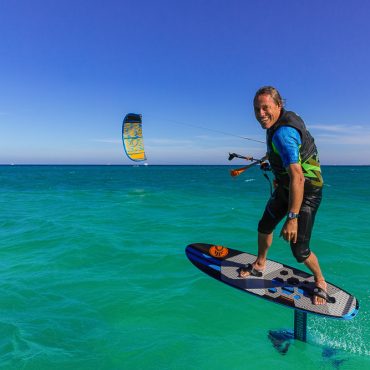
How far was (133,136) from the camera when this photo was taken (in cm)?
2605

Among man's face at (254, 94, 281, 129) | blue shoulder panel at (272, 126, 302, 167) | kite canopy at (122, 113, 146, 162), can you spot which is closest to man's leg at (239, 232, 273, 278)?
blue shoulder panel at (272, 126, 302, 167)

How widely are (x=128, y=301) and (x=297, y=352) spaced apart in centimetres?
346

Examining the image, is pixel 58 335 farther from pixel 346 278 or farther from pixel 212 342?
pixel 346 278

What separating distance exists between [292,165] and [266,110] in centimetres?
75

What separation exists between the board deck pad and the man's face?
257 centimetres

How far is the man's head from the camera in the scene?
378cm

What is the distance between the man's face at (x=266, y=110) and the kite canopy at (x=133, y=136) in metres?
21.9

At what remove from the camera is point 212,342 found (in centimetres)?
546

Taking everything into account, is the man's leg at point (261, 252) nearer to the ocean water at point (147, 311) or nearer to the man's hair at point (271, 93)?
the ocean water at point (147, 311)

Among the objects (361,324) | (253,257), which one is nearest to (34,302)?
(253,257)

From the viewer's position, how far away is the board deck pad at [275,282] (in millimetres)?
4520

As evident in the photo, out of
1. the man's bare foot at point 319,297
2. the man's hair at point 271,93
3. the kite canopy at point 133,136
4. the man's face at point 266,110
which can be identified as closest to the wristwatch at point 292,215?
the man's face at point 266,110

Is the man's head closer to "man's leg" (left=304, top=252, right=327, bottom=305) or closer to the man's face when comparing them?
the man's face

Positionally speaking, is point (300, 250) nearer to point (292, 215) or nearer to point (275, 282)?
point (292, 215)
